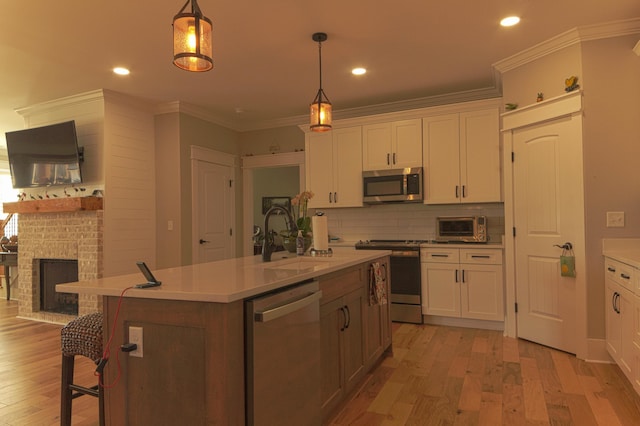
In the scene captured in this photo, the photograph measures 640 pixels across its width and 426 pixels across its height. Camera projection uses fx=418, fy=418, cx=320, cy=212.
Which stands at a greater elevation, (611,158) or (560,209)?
(611,158)

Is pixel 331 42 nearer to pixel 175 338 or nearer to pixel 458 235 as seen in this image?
pixel 458 235

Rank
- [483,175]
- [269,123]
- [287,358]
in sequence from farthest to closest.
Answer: [269,123] → [483,175] → [287,358]

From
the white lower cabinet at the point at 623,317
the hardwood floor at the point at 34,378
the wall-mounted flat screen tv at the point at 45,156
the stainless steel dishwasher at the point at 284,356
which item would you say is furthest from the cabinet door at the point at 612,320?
the wall-mounted flat screen tv at the point at 45,156

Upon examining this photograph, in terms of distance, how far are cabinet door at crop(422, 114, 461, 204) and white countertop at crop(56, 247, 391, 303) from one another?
8.06 ft

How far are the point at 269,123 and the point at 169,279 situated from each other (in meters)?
4.51

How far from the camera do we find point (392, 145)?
16.1ft

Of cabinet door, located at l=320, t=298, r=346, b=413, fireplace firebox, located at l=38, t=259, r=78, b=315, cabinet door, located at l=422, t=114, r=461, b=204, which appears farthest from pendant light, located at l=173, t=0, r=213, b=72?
fireplace firebox, located at l=38, t=259, r=78, b=315

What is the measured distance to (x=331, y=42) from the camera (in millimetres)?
3564

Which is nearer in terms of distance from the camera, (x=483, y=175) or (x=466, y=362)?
(x=466, y=362)

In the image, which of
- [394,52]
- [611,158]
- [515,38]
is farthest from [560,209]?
[394,52]

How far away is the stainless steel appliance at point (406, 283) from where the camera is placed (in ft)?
15.0

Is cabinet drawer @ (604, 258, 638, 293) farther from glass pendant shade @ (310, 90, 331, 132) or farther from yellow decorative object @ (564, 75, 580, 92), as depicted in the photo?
glass pendant shade @ (310, 90, 331, 132)

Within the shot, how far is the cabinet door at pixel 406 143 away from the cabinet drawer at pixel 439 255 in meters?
0.99

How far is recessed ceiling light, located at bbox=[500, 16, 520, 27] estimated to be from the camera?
3.16m
